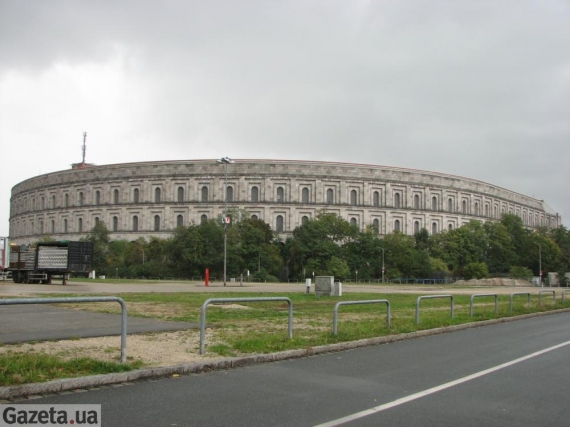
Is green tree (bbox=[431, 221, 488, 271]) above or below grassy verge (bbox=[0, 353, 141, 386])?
above

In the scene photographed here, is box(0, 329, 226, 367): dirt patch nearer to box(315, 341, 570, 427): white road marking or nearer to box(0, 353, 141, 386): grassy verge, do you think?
box(0, 353, 141, 386): grassy verge

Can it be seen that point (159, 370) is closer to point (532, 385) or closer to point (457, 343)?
point (532, 385)

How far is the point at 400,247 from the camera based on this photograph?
342 feet

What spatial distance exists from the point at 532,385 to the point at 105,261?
104 meters

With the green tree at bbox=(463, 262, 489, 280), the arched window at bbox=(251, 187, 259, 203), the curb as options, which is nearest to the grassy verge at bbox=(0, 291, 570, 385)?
the curb

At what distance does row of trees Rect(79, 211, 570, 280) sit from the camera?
9431 cm

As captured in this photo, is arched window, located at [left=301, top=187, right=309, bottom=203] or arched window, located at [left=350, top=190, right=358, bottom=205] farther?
arched window, located at [left=350, top=190, right=358, bottom=205]

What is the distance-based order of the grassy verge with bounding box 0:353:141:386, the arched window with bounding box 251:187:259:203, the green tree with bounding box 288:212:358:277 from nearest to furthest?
the grassy verge with bounding box 0:353:141:386 → the green tree with bounding box 288:212:358:277 → the arched window with bounding box 251:187:259:203

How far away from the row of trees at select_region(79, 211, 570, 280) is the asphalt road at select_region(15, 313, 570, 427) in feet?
256

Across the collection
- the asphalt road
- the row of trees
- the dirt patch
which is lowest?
the asphalt road

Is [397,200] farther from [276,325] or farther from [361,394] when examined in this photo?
[361,394]

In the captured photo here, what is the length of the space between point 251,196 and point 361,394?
110 meters

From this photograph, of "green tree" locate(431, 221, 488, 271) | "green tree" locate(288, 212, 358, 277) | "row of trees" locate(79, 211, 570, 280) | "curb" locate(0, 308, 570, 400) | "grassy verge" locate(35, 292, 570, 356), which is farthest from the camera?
"green tree" locate(431, 221, 488, 271)

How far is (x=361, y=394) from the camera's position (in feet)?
26.0
